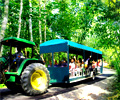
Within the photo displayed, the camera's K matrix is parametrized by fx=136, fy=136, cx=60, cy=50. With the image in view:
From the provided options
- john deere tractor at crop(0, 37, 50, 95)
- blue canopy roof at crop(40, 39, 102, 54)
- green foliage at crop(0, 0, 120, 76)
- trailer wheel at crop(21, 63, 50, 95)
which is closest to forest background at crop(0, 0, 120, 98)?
green foliage at crop(0, 0, 120, 76)

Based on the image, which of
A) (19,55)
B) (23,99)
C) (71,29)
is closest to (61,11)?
(71,29)

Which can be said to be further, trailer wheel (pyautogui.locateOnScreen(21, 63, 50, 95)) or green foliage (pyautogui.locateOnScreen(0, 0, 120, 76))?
green foliage (pyautogui.locateOnScreen(0, 0, 120, 76))

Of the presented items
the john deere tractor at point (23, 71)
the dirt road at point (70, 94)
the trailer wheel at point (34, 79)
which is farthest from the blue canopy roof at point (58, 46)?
the dirt road at point (70, 94)

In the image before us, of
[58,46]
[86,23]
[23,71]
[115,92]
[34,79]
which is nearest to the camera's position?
[115,92]

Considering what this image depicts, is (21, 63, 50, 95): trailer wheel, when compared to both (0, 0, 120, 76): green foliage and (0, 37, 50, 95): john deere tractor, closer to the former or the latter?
(0, 37, 50, 95): john deere tractor

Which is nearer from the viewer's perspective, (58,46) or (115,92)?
(115,92)

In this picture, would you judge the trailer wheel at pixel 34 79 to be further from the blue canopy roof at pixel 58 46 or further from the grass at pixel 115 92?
the grass at pixel 115 92

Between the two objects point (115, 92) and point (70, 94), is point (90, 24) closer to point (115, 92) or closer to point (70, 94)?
point (115, 92)

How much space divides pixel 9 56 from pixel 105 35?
6.77m

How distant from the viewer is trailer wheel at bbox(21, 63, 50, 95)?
588 cm

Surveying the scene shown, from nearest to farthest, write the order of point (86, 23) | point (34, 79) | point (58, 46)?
point (34, 79) < point (86, 23) < point (58, 46)

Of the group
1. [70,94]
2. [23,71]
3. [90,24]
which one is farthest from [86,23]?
[23,71]

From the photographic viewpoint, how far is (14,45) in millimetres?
6848

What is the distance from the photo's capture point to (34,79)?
6.65 metres
